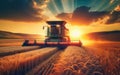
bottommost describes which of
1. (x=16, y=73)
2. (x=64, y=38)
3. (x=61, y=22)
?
(x=16, y=73)

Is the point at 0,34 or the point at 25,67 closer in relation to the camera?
the point at 25,67

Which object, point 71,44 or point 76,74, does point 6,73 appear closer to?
point 76,74

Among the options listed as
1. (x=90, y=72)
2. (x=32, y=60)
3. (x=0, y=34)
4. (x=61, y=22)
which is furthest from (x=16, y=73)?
(x=0, y=34)

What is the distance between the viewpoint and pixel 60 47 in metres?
14.2

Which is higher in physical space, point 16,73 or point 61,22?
point 61,22

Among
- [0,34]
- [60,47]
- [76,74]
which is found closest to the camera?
[76,74]

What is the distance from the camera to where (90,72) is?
14.0 ft

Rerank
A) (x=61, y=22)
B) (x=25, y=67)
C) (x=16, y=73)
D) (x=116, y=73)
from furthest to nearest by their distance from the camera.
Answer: (x=61, y=22), (x=25, y=67), (x=16, y=73), (x=116, y=73)

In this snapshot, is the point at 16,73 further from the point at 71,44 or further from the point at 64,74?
the point at 71,44

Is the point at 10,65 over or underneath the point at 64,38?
underneath

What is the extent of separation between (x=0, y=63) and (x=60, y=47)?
351 inches

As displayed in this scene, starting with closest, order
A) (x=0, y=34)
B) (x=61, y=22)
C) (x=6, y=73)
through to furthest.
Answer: (x=6, y=73) → (x=61, y=22) → (x=0, y=34)

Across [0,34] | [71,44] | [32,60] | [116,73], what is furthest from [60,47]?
[0,34]

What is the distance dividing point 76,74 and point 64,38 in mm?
12158
